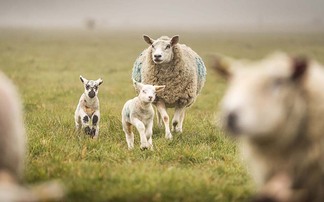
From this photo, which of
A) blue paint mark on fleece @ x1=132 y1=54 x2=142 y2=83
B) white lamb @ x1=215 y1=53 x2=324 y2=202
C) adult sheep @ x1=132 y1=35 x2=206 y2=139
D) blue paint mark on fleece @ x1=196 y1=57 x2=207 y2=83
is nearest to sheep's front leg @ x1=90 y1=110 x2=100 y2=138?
adult sheep @ x1=132 y1=35 x2=206 y2=139

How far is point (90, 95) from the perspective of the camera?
9.58 m

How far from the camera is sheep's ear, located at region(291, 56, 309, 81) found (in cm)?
361

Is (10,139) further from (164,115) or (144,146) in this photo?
(164,115)

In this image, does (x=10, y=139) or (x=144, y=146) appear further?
(x=144, y=146)

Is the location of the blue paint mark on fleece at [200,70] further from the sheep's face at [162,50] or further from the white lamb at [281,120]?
the white lamb at [281,120]

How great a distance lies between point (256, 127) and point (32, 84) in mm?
15273

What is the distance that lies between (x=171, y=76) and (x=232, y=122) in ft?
24.2

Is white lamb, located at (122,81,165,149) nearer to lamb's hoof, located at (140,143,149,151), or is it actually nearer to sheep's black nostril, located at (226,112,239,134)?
lamb's hoof, located at (140,143,149,151)

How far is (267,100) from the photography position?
11.9 feet

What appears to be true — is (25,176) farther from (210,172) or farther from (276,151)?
(276,151)

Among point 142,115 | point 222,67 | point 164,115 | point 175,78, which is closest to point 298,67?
point 222,67

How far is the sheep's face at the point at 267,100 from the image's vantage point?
138 inches

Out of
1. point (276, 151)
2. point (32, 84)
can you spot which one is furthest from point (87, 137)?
point (32, 84)

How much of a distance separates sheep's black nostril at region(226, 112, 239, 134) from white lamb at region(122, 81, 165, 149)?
16.9ft
